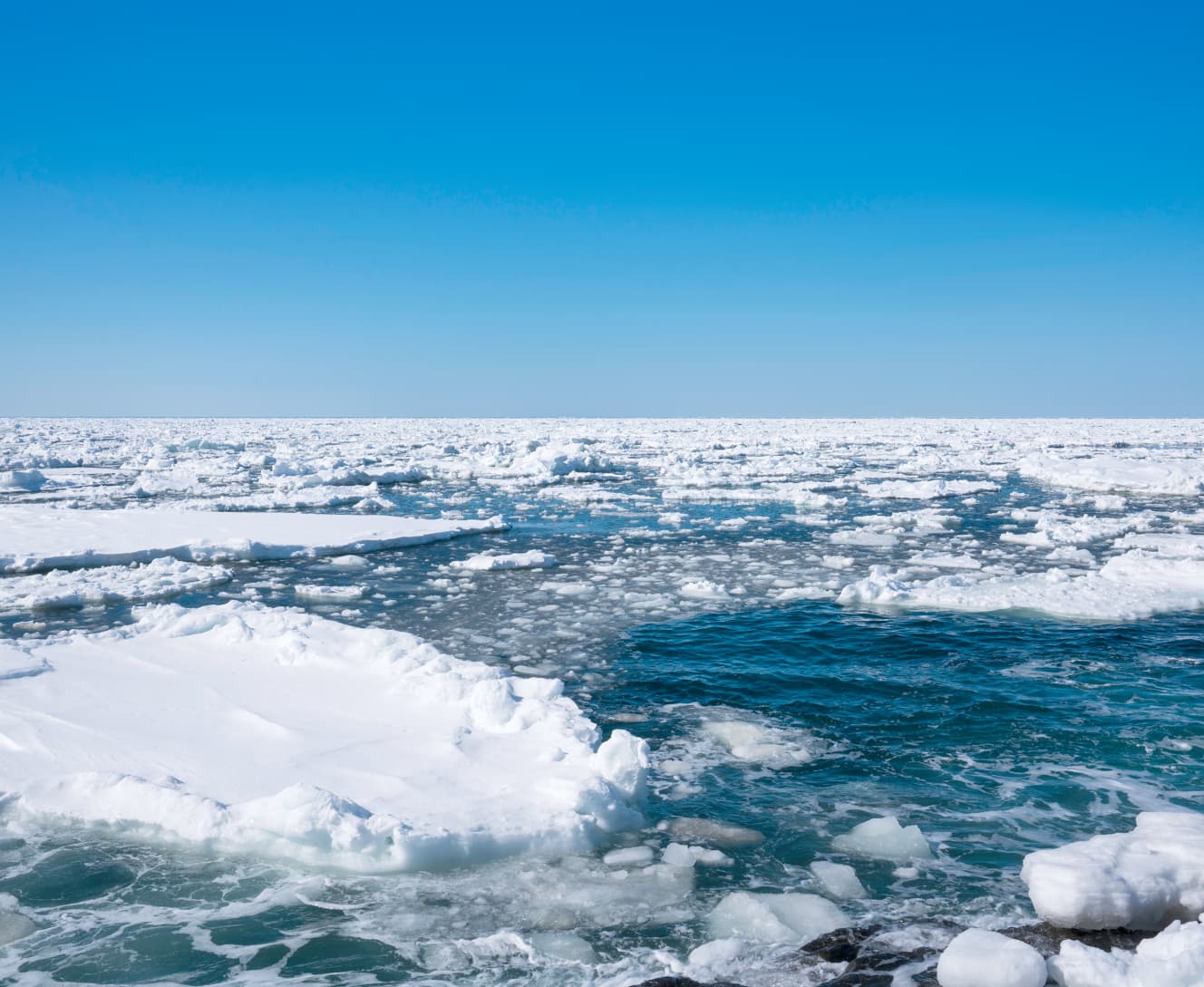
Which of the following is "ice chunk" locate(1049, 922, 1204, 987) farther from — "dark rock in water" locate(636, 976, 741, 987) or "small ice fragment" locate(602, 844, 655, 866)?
"small ice fragment" locate(602, 844, 655, 866)

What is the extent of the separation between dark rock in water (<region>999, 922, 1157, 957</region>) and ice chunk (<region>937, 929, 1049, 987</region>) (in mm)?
249

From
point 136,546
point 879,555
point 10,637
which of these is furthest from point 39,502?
point 879,555

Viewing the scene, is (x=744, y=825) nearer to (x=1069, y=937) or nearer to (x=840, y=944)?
(x=840, y=944)

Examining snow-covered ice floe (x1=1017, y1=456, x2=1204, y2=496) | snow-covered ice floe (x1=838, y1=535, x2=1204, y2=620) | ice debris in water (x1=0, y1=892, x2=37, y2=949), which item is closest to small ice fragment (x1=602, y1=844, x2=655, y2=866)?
ice debris in water (x1=0, y1=892, x2=37, y2=949)

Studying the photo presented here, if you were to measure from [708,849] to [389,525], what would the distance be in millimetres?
12867

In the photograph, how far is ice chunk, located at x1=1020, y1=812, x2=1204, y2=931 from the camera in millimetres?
3588

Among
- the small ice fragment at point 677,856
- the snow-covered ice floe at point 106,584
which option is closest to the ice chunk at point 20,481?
the snow-covered ice floe at point 106,584

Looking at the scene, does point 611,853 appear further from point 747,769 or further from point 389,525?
point 389,525

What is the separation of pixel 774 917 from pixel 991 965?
42.6 inches

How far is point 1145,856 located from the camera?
3844 millimetres

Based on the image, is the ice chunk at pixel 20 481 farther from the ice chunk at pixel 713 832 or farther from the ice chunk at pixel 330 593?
the ice chunk at pixel 713 832

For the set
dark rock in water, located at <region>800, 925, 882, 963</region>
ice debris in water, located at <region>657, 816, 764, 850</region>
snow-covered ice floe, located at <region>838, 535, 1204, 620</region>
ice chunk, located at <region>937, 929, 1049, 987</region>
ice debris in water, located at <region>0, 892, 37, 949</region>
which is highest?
snow-covered ice floe, located at <region>838, 535, 1204, 620</region>

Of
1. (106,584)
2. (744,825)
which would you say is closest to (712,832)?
(744,825)

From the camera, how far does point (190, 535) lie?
1475 cm
